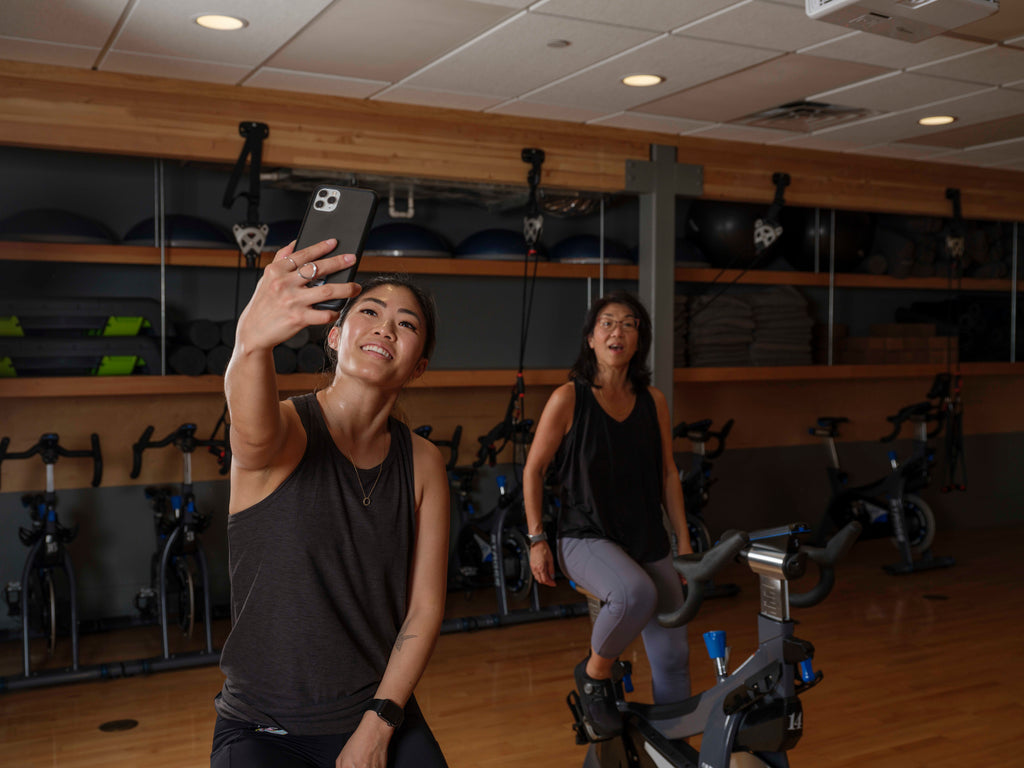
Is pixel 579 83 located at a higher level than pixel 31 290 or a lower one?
higher

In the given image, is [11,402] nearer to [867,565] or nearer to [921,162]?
[867,565]

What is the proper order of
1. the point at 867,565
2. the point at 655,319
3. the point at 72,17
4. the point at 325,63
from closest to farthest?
the point at 72,17
the point at 325,63
the point at 655,319
the point at 867,565

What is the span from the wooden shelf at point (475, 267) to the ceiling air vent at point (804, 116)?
1084mm

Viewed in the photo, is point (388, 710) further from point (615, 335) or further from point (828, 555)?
point (615, 335)

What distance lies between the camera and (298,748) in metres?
1.68

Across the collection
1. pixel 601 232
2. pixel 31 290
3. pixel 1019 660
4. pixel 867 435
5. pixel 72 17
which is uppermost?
pixel 72 17

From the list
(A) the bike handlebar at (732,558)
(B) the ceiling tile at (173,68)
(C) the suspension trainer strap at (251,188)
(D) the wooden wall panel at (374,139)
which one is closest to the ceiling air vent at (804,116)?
(D) the wooden wall panel at (374,139)

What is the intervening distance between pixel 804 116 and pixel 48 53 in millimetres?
3677

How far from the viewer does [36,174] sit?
489 cm

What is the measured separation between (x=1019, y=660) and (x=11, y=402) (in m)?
5.12

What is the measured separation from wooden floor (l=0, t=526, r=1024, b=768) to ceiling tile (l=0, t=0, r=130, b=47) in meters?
2.66

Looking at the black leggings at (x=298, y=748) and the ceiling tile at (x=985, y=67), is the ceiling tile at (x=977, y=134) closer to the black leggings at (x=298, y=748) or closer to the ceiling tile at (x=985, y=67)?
the ceiling tile at (x=985, y=67)

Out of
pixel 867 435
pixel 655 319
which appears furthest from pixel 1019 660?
pixel 867 435

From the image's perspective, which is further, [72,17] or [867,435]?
[867,435]
